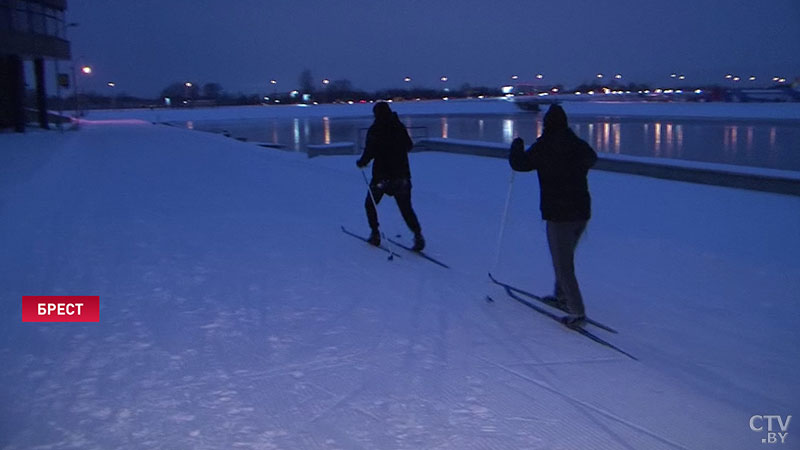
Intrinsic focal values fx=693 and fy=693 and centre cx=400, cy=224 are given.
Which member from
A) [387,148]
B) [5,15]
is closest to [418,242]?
[387,148]

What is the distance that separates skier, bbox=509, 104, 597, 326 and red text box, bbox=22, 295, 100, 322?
3626 mm

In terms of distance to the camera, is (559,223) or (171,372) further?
(559,223)

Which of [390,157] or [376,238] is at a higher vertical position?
[390,157]

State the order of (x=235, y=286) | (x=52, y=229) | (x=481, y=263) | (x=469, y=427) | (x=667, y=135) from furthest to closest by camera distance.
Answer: (x=667, y=135) → (x=52, y=229) → (x=481, y=263) → (x=235, y=286) → (x=469, y=427)

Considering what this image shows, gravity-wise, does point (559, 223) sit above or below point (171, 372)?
above

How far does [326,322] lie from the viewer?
545 centimetres

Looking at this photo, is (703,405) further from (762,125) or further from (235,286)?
(762,125)

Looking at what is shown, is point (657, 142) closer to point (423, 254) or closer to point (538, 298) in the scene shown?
point (423, 254)

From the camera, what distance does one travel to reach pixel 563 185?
525cm

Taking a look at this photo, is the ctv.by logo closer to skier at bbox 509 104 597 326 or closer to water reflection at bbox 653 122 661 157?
skier at bbox 509 104 597 326

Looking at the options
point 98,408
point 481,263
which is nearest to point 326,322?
point 98,408

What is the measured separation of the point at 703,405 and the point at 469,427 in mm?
1475

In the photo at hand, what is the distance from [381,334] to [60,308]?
2725 mm

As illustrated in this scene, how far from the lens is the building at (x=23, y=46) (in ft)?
94.0
